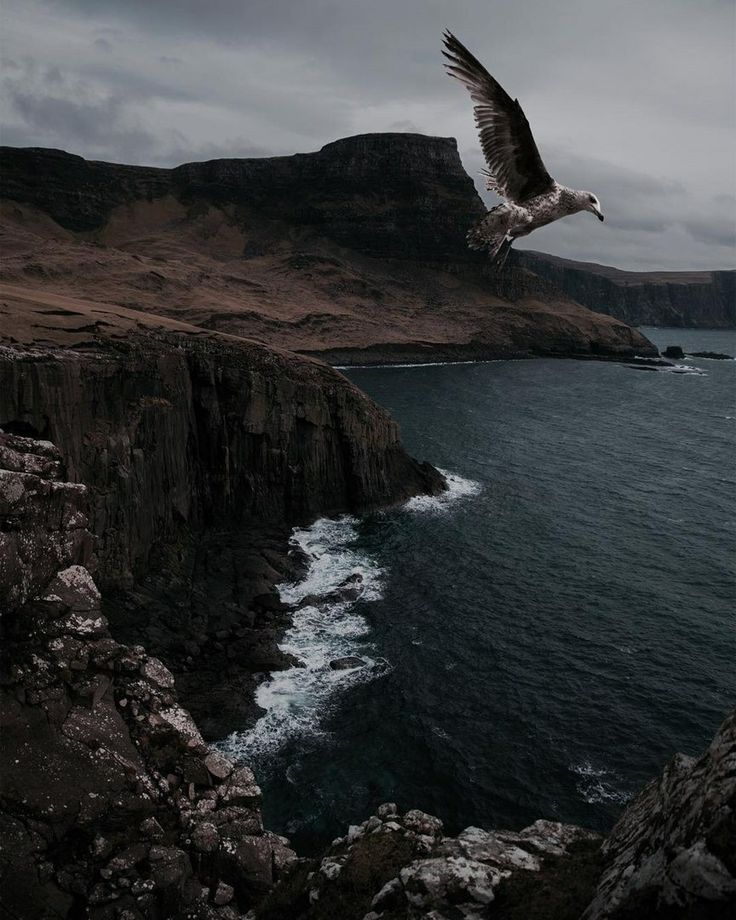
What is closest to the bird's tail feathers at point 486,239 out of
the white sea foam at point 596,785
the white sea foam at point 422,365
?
the white sea foam at point 596,785

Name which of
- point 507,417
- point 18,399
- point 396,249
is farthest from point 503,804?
point 396,249

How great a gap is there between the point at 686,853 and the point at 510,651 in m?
26.6

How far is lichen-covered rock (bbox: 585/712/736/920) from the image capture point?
7348 mm

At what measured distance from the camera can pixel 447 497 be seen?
2185 inches

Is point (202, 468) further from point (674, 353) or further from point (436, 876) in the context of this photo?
point (674, 353)

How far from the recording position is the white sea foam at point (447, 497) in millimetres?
52984

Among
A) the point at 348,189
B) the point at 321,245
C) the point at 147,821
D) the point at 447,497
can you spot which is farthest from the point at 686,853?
the point at 348,189

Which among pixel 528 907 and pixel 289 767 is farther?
pixel 289 767

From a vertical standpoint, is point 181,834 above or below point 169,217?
below

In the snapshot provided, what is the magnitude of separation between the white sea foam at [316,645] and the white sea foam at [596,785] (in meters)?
10.1

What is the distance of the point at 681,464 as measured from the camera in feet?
227

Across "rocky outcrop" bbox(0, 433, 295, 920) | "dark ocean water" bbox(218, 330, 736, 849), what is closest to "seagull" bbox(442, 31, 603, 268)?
"rocky outcrop" bbox(0, 433, 295, 920)

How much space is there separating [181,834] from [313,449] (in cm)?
3726

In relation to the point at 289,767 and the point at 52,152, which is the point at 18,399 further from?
the point at 52,152
